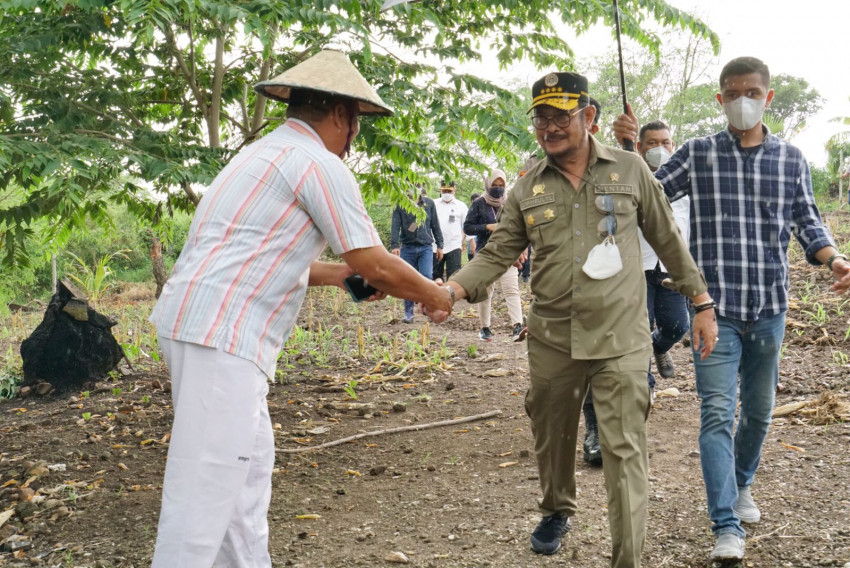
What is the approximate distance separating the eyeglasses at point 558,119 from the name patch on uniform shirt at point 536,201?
11.3 inches

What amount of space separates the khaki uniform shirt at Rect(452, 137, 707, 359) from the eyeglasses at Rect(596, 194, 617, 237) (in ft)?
0.05

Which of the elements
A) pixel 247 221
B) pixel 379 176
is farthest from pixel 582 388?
pixel 379 176

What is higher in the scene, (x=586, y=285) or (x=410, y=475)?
(x=586, y=285)

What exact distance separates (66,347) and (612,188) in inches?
221

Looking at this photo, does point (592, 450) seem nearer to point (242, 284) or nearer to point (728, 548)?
point (728, 548)

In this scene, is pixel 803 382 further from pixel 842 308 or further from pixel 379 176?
pixel 379 176

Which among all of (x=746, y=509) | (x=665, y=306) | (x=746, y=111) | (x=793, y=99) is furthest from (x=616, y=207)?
(x=793, y=99)

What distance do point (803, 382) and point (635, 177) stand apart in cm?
429

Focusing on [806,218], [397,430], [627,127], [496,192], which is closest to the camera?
[806,218]

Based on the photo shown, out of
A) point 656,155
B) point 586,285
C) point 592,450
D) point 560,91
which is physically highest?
point 560,91

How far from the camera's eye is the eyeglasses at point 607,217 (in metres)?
3.32

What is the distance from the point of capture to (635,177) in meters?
3.40

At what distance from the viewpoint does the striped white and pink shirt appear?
2.51 m

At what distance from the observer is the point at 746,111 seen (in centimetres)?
359
